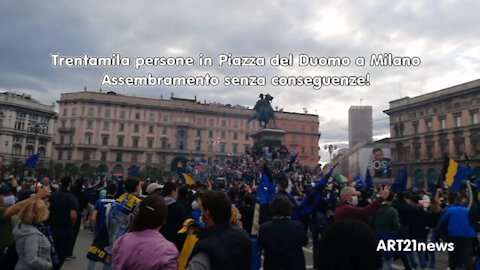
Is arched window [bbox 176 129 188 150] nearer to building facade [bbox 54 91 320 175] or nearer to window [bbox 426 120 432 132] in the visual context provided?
building facade [bbox 54 91 320 175]

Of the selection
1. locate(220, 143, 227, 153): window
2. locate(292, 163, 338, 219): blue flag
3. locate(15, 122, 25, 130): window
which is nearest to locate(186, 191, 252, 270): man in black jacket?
locate(292, 163, 338, 219): blue flag

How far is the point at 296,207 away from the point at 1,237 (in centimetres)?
478

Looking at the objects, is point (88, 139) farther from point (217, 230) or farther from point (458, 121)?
point (217, 230)

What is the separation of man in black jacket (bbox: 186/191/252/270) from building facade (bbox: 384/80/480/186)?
48488 mm

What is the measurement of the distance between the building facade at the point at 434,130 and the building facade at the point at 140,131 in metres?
31.5

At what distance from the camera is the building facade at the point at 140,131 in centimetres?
6519

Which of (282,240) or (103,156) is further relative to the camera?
(103,156)

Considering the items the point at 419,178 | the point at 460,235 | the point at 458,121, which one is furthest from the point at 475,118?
the point at 460,235

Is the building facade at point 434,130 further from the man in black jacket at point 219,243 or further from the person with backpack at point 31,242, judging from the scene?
the person with backpack at point 31,242

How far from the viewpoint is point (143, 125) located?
68.2 m

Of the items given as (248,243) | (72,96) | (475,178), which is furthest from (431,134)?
(72,96)

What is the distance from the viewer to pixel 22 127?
6431 cm

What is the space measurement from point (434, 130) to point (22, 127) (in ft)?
241

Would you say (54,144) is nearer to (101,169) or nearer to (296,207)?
(101,169)
